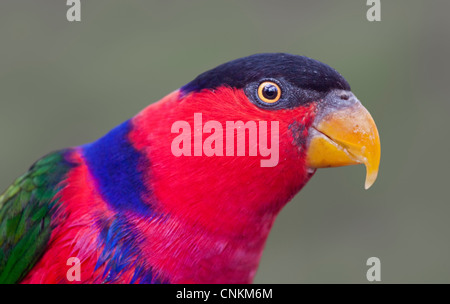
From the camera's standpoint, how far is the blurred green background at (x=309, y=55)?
18.5 ft

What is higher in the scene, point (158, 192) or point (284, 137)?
point (284, 137)

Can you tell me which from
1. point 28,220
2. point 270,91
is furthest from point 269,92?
point 28,220

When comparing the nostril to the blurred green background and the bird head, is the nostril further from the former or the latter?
the blurred green background

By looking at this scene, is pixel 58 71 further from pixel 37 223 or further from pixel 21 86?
pixel 37 223

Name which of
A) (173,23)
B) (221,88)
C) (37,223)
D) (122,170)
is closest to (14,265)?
(37,223)

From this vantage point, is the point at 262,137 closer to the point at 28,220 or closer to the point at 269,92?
the point at 269,92

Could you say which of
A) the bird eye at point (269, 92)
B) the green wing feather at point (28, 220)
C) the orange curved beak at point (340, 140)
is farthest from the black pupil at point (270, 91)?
the green wing feather at point (28, 220)

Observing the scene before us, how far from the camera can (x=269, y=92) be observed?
2.37m

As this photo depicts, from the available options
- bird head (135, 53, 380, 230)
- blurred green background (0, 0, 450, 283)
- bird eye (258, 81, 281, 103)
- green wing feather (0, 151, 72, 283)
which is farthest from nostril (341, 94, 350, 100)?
blurred green background (0, 0, 450, 283)

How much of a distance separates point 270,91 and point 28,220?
1.39 meters

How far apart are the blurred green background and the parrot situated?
313 cm

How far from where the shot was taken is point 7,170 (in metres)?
5.55
